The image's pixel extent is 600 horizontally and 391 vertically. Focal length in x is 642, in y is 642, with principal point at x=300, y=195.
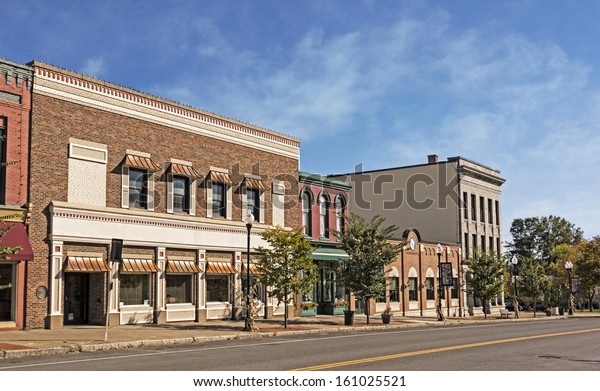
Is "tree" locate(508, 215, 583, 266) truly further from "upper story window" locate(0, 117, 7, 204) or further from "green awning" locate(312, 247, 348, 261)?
"upper story window" locate(0, 117, 7, 204)

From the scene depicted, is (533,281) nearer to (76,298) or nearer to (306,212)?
(306,212)

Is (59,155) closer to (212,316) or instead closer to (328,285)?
(212,316)


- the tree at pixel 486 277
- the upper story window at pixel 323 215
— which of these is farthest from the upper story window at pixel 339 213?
the tree at pixel 486 277

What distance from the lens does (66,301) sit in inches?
1028

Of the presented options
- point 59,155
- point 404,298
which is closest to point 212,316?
point 59,155

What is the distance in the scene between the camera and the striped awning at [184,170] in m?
29.8

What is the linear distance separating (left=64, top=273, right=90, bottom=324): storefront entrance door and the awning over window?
10.2ft

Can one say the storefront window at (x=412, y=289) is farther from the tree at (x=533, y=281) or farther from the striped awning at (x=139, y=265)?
the striped awning at (x=139, y=265)

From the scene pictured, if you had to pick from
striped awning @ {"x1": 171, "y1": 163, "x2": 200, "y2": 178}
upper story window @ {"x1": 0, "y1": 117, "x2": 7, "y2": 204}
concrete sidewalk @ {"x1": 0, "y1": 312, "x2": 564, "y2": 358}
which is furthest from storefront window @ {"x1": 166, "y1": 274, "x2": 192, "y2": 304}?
upper story window @ {"x1": 0, "y1": 117, "x2": 7, "y2": 204}

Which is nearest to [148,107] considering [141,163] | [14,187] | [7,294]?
[141,163]

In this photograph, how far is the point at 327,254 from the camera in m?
38.9

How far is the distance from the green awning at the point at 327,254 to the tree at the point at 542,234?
84.9 metres

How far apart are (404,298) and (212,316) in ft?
61.0

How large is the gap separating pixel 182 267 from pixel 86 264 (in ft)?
17.0
